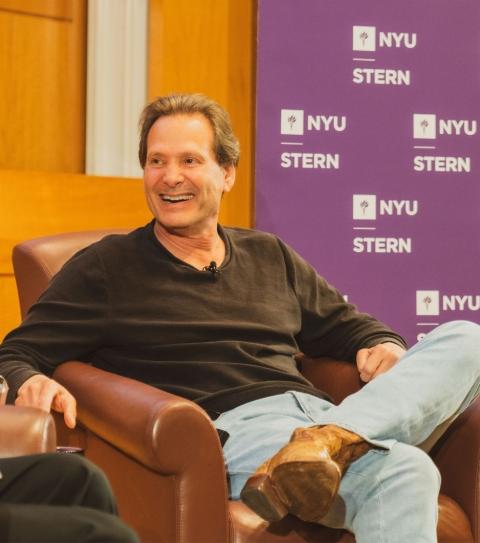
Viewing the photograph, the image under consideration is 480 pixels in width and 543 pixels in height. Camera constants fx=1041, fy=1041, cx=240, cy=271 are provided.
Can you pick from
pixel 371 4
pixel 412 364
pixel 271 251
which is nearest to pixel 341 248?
pixel 371 4

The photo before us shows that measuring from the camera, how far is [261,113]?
363 cm

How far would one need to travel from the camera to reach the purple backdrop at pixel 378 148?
3660 millimetres

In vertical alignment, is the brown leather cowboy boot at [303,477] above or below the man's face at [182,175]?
below

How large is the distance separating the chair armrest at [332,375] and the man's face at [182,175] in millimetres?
434

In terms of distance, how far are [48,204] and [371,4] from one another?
4.53 ft

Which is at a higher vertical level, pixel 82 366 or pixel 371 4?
pixel 371 4

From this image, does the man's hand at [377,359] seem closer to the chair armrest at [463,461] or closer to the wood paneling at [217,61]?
the chair armrest at [463,461]

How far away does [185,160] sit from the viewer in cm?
244

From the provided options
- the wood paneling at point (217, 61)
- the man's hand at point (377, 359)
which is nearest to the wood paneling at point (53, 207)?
the wood paneling at point (217, 61)

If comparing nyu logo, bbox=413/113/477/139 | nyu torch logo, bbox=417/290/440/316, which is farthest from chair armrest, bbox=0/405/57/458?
nyu logo, bbox=413/113/477/139

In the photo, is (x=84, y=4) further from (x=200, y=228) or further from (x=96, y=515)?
(x=96, y=515)

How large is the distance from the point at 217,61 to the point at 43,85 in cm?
63

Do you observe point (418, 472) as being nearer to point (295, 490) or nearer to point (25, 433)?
point (295, 490)

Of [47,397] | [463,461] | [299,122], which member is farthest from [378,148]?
[47,397]
